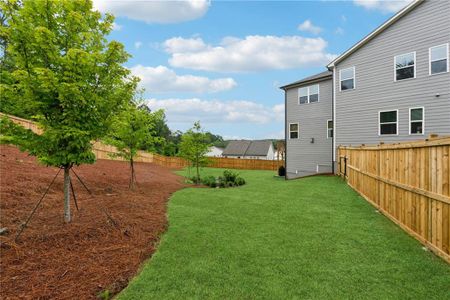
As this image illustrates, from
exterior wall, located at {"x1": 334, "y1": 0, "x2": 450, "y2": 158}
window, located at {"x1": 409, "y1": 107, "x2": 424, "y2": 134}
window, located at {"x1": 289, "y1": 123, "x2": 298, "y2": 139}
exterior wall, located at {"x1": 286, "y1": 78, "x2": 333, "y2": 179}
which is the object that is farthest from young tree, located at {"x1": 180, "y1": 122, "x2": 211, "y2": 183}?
window, located at {"x1": 409, "y1": 107, "x2": 424, "y2": 134}

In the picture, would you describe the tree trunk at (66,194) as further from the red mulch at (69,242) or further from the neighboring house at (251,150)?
the neighboring house at (251,150)

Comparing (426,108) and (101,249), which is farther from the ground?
(426,108)

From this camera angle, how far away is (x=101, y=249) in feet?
14.4

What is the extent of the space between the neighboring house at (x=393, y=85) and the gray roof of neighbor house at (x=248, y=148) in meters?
40.4

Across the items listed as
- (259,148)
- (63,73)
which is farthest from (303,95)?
(259,148)

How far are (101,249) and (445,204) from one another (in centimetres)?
539

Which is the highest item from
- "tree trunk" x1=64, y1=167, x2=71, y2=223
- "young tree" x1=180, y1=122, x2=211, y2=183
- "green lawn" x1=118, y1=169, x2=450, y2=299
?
"young tree" x1=180, y1=122, x2=211, y2=183

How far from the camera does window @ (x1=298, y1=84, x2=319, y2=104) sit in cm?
1755

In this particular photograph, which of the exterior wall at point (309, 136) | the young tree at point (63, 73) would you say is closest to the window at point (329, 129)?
the exterior wall at point (309, 136)

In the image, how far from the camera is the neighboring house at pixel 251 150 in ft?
189

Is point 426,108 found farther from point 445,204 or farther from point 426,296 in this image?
point 426,296

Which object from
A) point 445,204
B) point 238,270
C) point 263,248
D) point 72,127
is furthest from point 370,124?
point 72,127

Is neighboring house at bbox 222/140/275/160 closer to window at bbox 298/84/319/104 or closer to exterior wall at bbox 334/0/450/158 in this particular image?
window at bbox 298/84/319/104

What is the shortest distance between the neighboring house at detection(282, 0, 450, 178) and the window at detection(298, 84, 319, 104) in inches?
12.3
